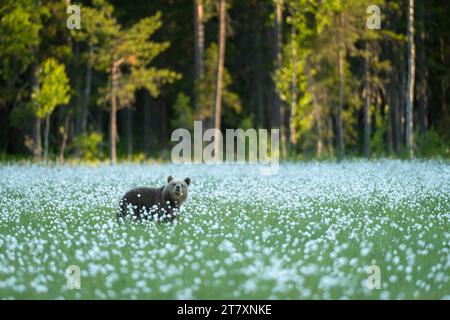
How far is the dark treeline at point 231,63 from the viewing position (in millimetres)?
30250

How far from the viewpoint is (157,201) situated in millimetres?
12602

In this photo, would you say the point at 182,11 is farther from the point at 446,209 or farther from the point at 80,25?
the point at 446,209

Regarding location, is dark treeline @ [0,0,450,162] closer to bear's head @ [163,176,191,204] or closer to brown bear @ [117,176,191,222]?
brown bear @ [117,176,191,222]

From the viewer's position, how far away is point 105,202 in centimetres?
1450

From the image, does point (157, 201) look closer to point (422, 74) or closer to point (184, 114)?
point (184, 114)

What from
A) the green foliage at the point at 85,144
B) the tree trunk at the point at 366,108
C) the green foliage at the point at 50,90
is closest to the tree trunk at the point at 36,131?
the green foliage at the point at 50,90

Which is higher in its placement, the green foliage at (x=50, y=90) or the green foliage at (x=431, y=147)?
the green foliage at (x=50, y=90)

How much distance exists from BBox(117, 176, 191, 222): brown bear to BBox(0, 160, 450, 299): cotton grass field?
335 mm

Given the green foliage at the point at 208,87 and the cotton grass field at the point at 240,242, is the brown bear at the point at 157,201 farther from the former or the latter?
the green foliage at the point at 208,87

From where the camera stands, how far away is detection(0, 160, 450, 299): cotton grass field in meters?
7.50

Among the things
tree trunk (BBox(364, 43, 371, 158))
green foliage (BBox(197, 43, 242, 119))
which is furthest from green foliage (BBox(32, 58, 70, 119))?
tree trunk (BBox(364, 43, 371, 158))

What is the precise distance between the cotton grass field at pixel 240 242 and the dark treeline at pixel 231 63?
12.9 metres
